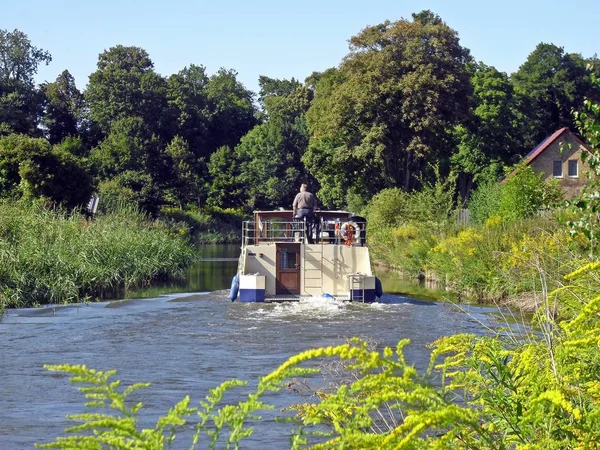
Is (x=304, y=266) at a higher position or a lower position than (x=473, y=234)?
lower

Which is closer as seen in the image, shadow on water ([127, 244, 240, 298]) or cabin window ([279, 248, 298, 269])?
cabin window ([279, 248, 298, 269])

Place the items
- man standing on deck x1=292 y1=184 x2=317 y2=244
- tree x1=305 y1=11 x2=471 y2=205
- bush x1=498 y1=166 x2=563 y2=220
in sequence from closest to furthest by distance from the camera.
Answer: man standing on deck x1=292 y1=184 x2=317 y2=244, bush x1=498 y1=166 x2=563 y2=220, tree x1=305 y1=11 x2=471 y2=205

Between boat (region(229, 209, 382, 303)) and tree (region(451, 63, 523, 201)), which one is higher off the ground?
tree (region(451, 63, 523, 201))

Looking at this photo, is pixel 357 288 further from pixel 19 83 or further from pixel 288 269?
pixel 19 83

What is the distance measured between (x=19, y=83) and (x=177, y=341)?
68652 mm

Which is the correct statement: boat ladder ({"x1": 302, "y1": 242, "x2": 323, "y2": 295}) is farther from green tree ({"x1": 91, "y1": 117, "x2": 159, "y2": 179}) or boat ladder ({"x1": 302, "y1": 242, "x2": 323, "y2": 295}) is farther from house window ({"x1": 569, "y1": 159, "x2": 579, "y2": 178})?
green tree ({"x1": 91, "y1": 117, "x2": 159, "y2": 179})

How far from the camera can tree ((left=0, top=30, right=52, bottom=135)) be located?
79.2 meters

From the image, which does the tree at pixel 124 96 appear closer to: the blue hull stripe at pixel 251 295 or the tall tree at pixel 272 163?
the tall tree at pixel 272 163

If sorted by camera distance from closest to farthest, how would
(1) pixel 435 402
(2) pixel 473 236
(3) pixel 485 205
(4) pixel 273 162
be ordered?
(1) pixel 435 402, (2) pixel 473 236, (3) pixel 485 205, (4) pixel 273 162

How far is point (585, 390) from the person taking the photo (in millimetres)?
5582

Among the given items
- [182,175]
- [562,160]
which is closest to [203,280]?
[562,160]

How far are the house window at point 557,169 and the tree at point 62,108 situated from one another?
44989mm

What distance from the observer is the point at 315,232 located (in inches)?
1097

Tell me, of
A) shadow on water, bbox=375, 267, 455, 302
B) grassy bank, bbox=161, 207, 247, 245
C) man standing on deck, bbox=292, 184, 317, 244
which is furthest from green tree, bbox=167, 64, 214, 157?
man standing on deck, bbox=292, 184, 317, 244
